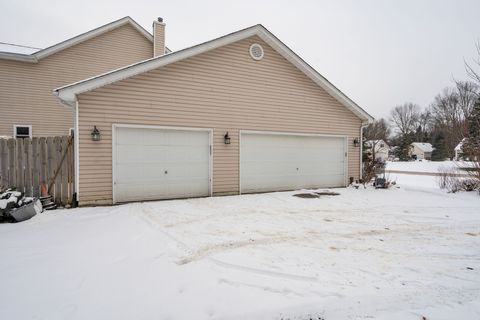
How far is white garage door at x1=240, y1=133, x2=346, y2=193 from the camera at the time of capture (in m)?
9.14

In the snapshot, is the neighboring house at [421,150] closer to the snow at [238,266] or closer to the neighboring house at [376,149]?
the neighboring house at [376,149]

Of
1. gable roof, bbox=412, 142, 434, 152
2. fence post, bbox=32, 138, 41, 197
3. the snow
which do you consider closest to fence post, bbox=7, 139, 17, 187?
fence post, bbox=32, 138, 41, 197

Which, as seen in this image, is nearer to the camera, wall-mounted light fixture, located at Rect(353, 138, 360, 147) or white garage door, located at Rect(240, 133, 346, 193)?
white garage door, located at Rect(240, 133, 346, 193)

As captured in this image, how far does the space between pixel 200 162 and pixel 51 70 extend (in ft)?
26.9

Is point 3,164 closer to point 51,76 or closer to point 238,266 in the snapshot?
point 51,76

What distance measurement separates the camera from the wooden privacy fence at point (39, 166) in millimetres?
6500

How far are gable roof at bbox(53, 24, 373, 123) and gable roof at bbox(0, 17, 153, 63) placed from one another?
5.93m

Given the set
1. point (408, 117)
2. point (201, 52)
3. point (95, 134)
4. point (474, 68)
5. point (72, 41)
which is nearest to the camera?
point (95, 134)

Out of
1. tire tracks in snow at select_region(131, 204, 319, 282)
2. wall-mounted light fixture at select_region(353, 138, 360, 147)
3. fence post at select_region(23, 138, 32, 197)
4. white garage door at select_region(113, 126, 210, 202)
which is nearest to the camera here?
tire tracks in snow at select_region(131, 204, 319, 282)

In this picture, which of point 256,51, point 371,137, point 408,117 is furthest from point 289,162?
point 408,117

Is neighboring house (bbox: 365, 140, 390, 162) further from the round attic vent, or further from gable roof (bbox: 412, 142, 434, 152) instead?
the round attic vent

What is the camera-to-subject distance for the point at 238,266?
10.8 feet

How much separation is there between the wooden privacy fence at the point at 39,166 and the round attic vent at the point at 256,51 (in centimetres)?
627

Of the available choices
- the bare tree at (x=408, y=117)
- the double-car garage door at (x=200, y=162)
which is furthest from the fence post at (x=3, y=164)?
the bare tree at (x=408, y=117)
